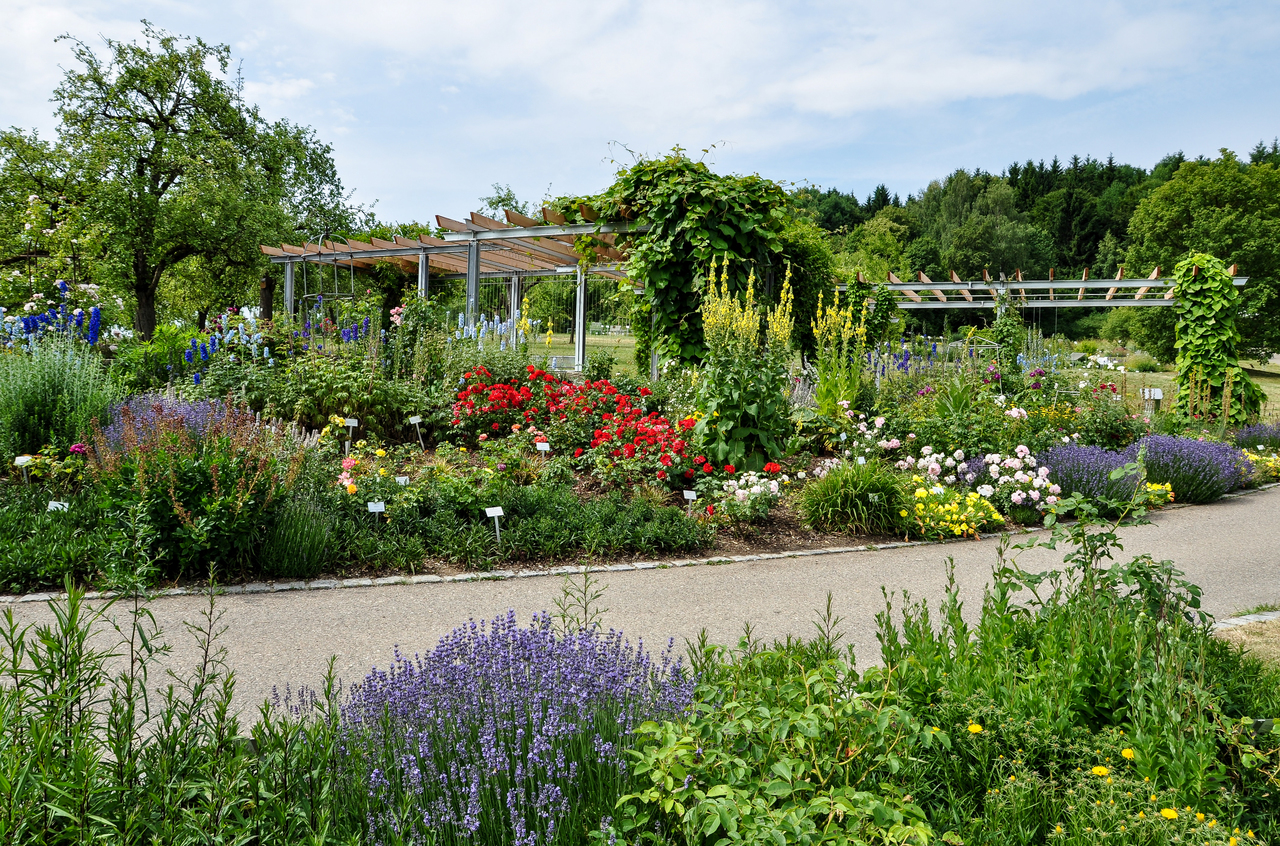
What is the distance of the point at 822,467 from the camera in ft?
23.8

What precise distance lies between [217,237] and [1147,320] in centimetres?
3372

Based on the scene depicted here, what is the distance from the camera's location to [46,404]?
236 inches

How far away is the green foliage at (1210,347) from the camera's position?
36.4ft

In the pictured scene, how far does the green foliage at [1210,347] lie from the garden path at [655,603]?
20.9 ft

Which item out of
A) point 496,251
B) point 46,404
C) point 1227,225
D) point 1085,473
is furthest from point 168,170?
point 1227,225

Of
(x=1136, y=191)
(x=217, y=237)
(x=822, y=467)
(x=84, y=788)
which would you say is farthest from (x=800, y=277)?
(x=1136, y=191)

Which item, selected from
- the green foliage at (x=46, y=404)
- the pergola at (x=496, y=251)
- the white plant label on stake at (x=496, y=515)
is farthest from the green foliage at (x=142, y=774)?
the pergola at (x=496, y=251)

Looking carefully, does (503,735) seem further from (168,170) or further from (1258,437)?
(168,170)

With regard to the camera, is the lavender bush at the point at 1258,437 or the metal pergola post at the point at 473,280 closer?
the lavender bush at the point at 1258,437

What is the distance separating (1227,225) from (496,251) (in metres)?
33.1

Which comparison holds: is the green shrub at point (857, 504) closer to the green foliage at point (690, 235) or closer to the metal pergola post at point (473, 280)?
the green foliage at point (690, 235)

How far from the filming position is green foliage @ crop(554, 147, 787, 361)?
28.6 feet

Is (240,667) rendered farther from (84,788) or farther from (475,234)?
(475,234)

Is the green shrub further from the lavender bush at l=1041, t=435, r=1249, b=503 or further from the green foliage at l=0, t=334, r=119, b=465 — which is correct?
the green foliage at l=0, t=334, r=119, b=465
